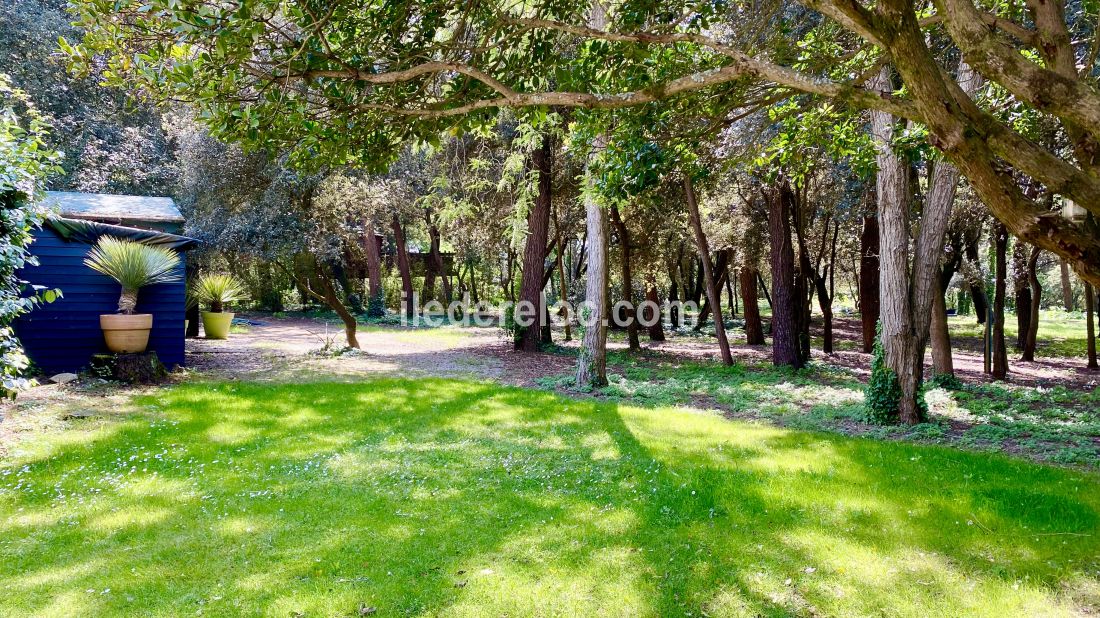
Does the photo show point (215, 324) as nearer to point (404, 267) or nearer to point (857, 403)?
point (404, 267)

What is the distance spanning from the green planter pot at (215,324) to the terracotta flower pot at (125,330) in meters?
6.57

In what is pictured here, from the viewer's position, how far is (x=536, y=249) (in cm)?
1531

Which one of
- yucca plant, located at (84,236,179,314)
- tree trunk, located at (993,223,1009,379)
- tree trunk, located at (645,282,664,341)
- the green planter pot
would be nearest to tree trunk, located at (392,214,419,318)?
the green planter pot

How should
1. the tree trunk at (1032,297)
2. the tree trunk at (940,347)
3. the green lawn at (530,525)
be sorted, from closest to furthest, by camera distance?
the green lawn at (530,525), the tree trunk at (940,347), the tree trunk at (1032,297)

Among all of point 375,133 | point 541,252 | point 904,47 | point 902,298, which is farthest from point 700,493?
point 541,252

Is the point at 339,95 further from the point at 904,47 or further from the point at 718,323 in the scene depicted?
the point at 718,323

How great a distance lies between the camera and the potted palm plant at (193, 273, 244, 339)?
50.1 ft

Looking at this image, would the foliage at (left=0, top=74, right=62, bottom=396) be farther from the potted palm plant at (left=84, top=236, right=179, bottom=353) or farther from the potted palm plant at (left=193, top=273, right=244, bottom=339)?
the potted palm plant at (left=193, top=273, right=244, bottom=339)

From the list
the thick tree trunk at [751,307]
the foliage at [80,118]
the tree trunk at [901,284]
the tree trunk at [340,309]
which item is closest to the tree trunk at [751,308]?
the thick tree trunk at [751,307]

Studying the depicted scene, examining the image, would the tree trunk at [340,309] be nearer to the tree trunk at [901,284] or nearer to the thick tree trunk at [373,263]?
the thick tree trunk at [373,263]

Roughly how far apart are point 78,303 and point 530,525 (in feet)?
30.3

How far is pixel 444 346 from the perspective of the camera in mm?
16781

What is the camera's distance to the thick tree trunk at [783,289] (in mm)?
12930

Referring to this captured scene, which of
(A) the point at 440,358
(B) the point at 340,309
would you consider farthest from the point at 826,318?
(B) the point at 340,309
